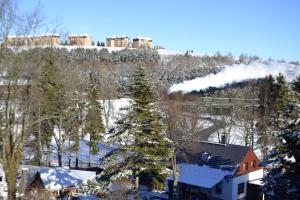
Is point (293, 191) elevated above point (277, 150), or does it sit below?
below

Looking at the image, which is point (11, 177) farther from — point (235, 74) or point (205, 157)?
point (235, 74)

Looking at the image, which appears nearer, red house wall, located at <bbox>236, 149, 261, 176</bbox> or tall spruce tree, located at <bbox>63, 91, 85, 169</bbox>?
red house wall, located at <bbox>236, 149, 261, 176</bbox>

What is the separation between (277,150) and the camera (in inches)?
844

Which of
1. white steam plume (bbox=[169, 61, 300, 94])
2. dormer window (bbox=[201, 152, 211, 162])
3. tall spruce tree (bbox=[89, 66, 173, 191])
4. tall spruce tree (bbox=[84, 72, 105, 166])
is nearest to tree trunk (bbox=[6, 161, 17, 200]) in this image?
tall spruce tree (bbox=[89, 66, 173, 191])

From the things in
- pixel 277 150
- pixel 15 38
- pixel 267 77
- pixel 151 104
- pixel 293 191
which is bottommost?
pixel 293 191

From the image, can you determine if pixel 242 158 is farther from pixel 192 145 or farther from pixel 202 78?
pixel 202 78

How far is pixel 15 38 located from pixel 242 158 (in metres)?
23.1

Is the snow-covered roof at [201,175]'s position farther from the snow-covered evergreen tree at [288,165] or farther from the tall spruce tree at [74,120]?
the tall spruce tree at [74,120]

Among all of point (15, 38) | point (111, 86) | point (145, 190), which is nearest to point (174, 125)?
point (145, 190)

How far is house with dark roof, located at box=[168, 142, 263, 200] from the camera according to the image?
108ft

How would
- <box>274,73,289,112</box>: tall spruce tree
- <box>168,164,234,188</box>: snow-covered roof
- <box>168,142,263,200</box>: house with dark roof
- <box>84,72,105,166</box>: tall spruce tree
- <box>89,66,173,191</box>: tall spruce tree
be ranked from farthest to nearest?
<box>274,73,289,112</box>: tall spruce tree → <box>84,72,105,166</box>: tall spruce tree → <box>168,142,263,200</box>: house with dark roof → <box>168,164,234,188</box>: snow-covered roof → <box>89,66,173,191</box>: tall spruce tree

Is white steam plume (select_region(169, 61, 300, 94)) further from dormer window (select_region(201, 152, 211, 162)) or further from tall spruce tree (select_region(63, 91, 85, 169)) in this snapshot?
tall spruce tree (select_region(63, 91, 85, 169))

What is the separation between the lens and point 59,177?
30688 millimetres

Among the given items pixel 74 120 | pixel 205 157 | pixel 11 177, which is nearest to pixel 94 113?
pixel 74 120
